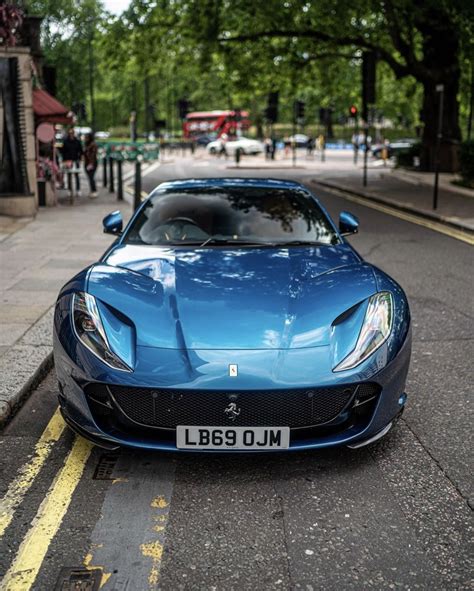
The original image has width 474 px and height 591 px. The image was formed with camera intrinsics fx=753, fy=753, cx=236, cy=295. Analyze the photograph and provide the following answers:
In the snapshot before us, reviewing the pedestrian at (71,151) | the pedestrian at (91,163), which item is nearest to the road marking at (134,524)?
the pedestrian at (91,163)

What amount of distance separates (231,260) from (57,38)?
95.5 feet

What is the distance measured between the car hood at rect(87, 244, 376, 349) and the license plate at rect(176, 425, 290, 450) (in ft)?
1.23

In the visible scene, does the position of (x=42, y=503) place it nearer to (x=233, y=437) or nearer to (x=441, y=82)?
(x=233, y=437)

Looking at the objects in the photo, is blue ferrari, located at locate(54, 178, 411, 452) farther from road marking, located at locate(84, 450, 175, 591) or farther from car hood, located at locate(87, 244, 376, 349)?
road marking, located at locate(84, 450, 175, 591)

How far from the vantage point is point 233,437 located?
10.7ft

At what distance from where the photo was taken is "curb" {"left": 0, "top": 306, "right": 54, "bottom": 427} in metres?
4.34

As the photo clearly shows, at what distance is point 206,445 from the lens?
10.8ft

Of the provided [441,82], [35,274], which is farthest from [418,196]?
[35,274]

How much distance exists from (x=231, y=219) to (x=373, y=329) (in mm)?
1773

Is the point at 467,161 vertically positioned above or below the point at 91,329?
below

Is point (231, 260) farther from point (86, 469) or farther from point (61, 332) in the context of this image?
point (86, 469)

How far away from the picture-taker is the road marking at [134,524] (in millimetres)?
2686

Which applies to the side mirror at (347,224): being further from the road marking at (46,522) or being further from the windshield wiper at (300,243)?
the road marking at (46,522)

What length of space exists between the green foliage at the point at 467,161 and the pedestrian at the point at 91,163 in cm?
980
